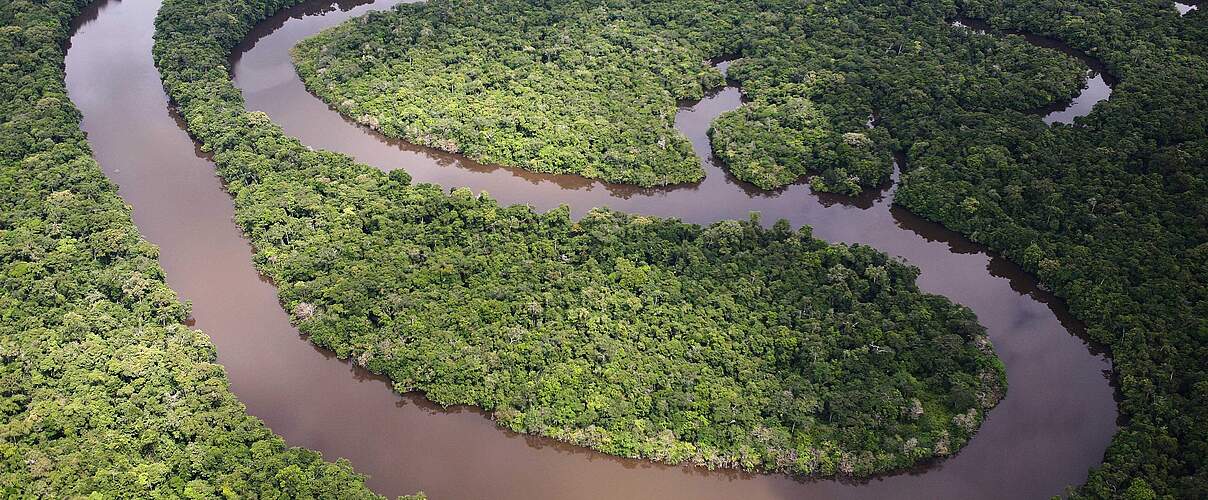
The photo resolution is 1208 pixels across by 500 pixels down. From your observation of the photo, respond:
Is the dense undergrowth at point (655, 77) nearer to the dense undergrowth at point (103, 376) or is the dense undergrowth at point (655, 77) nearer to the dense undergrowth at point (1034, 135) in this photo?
the dense undergrowth at point (1034, 135)

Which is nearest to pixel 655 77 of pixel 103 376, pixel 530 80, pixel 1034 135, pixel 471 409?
pixel 530 80

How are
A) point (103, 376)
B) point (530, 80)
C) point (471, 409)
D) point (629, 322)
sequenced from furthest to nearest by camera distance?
1. point (530, 80)
2. point (629, 322)
3. point (471, 409)
4. point (103, 376)

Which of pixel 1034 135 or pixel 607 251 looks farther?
pixel 1034 135

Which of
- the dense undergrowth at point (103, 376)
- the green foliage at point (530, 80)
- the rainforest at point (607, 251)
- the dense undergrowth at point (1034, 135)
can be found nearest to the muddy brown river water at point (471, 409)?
the rainforest at point (607, 251)

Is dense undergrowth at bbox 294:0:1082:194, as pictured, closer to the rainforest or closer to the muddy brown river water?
the rainforest

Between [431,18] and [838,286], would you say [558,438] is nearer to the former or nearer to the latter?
[838,286]

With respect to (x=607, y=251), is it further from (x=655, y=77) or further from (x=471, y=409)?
(x=655, y=77)
